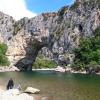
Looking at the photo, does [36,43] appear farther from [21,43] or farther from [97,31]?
[97,31]

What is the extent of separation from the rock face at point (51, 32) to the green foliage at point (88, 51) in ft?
13.3

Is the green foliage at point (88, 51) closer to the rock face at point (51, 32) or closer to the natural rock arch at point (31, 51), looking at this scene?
the rock face at point (51, 32)

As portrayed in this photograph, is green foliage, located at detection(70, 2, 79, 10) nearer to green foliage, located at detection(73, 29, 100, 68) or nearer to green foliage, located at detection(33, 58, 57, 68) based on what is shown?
green foliage, located at detection(73, 29, 100, 68)

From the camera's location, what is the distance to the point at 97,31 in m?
140

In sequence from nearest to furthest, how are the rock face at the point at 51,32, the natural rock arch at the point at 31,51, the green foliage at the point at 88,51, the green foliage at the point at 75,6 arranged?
1. the green foliage at the point at 88,51
2. the rock face at the point at 51,32
3. the green foliage at the point at 75,6
4. the natural rock arch at the point at 31,51

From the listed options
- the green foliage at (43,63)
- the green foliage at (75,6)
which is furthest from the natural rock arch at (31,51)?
the green foliage at (75,6)

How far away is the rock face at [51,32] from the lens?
14612 cm

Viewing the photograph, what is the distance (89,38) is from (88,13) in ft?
46.5

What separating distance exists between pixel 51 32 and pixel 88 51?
3646 cm

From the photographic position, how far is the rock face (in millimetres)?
146125

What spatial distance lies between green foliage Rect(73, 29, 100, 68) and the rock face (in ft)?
13.3

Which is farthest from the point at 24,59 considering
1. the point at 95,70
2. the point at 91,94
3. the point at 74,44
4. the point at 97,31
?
the point at 91,94

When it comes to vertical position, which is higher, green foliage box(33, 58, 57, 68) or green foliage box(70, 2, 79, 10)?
green foliage box(70, 2, 79, 10)

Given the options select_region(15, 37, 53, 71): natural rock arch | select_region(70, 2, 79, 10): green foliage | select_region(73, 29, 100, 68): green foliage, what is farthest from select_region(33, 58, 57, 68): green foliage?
select_region(70, 2, 79, 10): green foliage
